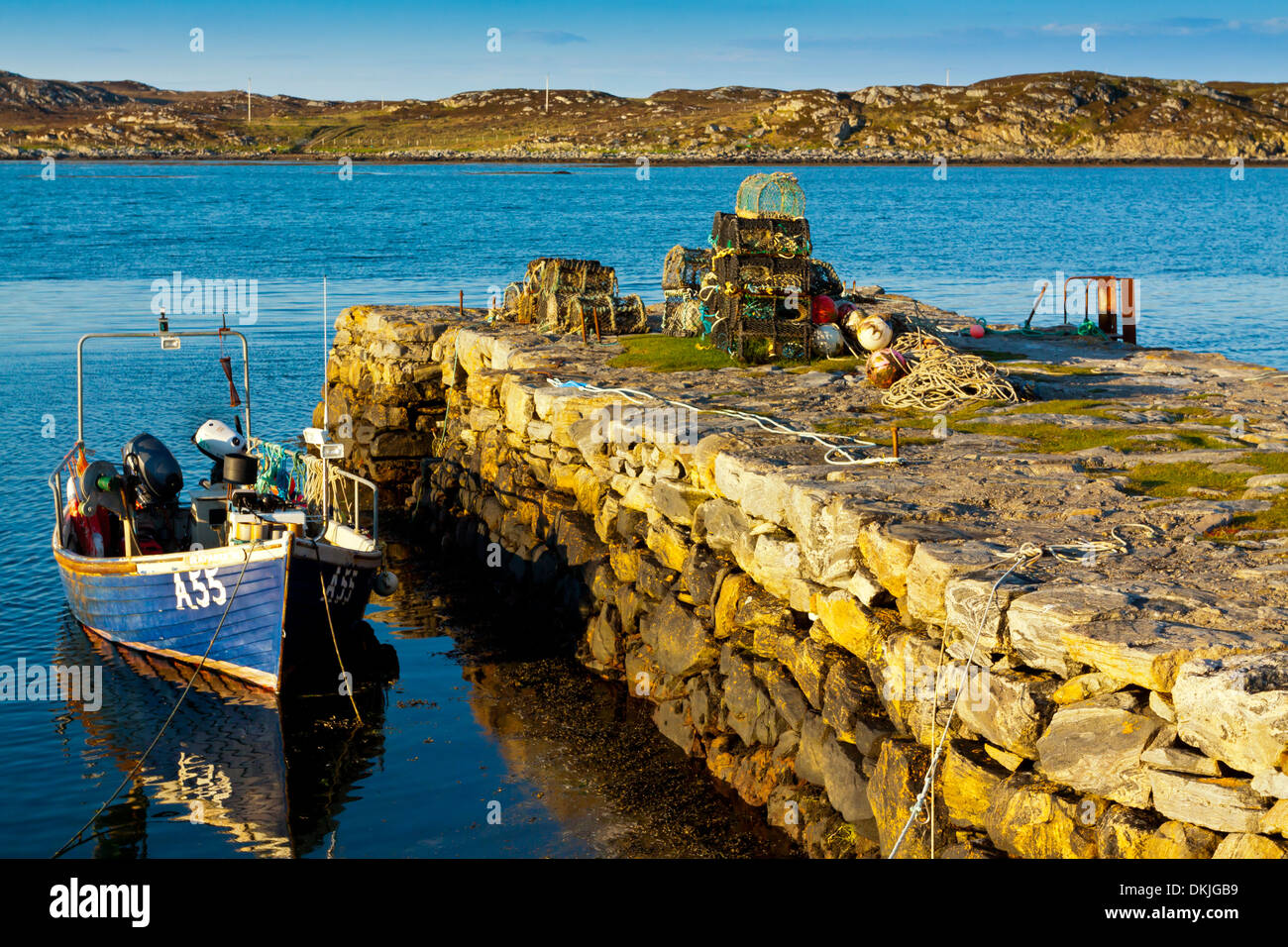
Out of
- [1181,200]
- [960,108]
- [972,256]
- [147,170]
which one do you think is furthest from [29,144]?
[972,256]

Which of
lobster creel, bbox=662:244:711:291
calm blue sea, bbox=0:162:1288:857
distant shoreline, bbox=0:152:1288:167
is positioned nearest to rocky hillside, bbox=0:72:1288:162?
distant shoreline, bbox=0:152:1288:167

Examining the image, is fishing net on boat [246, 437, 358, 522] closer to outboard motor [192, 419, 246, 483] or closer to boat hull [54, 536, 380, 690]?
outboard motor [192, 419, 246, 483]

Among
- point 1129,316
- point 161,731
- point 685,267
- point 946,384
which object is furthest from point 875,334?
point 161,731

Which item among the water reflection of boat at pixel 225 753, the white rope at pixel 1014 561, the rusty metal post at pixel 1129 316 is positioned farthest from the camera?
the rusty metal post at pixel 1129 316

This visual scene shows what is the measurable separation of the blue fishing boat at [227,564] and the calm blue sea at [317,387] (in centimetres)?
57

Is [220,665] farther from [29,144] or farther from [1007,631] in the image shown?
[29,144]

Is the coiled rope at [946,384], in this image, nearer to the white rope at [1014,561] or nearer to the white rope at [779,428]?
the white rope at [779,428]

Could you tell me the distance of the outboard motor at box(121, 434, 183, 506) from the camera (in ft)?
49.3

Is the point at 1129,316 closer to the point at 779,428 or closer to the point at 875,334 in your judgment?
the point at 875,334

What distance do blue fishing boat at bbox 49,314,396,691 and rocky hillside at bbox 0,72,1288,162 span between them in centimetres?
14233

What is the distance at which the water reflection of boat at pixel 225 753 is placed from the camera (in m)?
10.7

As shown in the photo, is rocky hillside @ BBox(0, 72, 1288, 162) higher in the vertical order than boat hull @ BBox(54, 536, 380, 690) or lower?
higher

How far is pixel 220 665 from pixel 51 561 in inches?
213

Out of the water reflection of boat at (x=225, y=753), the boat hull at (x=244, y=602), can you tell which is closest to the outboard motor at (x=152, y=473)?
the boat hull at (x=244, y=602)
